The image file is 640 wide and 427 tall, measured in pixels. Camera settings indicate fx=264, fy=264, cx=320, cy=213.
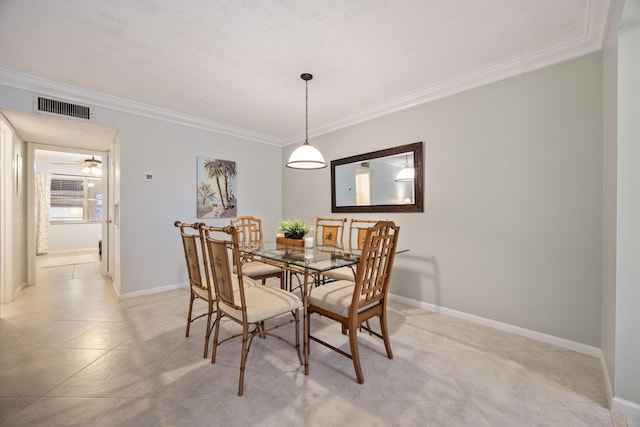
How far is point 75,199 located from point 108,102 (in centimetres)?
596

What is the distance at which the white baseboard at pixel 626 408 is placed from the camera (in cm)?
139

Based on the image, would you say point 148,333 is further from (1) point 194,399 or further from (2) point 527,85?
(2) point 527,85

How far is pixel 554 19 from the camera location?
6.12 ft

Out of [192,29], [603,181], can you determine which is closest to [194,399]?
[192,29]

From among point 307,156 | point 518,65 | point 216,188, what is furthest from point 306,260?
point 216,188

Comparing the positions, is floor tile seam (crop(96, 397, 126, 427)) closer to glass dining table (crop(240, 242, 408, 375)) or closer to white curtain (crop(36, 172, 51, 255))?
glass dining table (crop(240, 242, 408, 375))

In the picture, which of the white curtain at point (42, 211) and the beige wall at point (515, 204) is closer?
the beige wall at point (515, 204)

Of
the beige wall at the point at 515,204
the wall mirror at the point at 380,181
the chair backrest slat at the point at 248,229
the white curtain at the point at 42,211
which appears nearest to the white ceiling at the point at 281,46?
the beige wall at the point at 515,204

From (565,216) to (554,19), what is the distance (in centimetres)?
145

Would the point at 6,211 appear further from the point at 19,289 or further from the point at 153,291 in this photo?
the point at 153,291

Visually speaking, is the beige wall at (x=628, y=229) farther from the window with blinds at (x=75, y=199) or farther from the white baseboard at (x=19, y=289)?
the window with blinds at (x=75, y=199)

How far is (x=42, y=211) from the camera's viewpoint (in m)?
6.48

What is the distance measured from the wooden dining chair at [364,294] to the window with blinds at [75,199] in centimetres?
838

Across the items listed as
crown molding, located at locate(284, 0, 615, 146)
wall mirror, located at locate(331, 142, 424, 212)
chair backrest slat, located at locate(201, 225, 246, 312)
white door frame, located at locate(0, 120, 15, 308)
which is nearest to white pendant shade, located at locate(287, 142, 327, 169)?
wall mirror, located at locate(331, 142, 424, 212)
